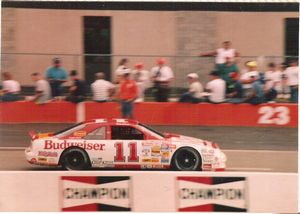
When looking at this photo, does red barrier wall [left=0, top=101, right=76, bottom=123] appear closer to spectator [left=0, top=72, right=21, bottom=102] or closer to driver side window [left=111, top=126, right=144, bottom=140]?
spectator [left=0, top=72, right=21, bottom=102]

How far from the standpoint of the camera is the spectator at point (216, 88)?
10758 millimetres

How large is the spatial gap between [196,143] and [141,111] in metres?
0.76

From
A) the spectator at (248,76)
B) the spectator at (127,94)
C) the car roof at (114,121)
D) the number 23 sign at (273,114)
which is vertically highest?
the spectator at (248,76)

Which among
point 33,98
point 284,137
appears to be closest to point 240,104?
point 284,137

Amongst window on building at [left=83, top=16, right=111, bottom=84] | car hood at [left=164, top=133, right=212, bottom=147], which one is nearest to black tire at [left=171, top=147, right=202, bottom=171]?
car hood at [left=164, top=133, right=212, bottom=147]

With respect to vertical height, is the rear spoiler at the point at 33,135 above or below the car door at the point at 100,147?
above

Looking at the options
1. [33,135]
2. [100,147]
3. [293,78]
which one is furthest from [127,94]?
[293,78]

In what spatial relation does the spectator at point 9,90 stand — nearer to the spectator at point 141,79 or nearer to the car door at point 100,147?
the car door at point 100,147

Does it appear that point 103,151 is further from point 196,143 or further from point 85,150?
point 196,143

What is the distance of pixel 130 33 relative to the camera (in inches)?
416

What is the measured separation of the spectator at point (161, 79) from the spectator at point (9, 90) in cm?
161

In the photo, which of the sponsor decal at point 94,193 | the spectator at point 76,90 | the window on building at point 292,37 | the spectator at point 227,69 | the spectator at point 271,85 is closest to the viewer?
the sponsor decal at point 94,193

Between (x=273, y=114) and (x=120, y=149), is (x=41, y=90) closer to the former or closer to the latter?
(x=120, y=149)

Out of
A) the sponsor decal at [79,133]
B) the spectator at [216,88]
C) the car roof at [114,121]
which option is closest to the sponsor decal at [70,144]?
the sponsor decal at [79,133]
